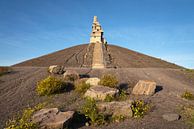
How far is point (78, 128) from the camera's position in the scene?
9.71 m

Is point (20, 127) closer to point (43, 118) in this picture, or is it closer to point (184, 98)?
point (43, 118)

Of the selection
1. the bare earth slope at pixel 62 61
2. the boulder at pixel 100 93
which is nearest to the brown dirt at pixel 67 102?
the boulder at pixel 100 93

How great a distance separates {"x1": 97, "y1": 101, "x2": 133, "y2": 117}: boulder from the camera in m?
10.7

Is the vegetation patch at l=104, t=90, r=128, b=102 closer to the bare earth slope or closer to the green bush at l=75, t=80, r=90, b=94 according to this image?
the green bush at l=75, t=80, r=90, b=94

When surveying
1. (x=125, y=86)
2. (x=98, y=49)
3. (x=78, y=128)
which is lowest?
(x=78, y=128)

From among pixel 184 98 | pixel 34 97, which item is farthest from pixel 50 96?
pixel 184 98

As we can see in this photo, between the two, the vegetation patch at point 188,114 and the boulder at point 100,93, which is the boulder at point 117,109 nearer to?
the boulder at point 100,93

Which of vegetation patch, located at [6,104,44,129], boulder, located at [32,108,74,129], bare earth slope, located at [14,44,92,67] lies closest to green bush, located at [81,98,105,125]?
boulder, located at [32,108,74,129]

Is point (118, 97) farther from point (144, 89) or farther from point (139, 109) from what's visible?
point (144, 89)

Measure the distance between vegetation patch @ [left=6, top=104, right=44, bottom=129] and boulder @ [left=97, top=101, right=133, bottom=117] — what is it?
309 cm

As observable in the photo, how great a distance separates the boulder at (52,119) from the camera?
925 cm

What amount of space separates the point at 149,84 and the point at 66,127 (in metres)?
7.21

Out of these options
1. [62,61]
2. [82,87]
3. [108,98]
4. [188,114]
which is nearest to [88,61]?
[62,61]

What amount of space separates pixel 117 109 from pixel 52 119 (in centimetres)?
296
